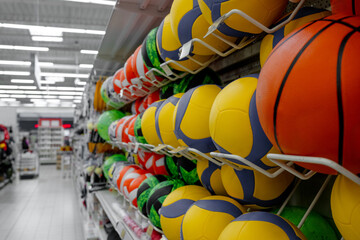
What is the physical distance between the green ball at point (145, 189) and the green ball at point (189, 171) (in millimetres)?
401

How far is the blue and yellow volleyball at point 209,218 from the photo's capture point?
43.3 inches

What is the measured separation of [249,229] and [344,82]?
52 cm

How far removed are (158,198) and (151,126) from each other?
433mm

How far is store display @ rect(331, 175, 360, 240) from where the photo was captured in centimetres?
62

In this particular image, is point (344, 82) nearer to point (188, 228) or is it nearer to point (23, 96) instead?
point (188, 228)

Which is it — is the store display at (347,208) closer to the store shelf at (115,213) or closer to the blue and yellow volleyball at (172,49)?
the blue and yellow volleyball at (172,49)

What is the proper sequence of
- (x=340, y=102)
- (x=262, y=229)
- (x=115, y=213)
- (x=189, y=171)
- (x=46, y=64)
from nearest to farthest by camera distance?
1. (x=340, y=102)
2. (x=262, y=229)
3. (x=189, y=171)
4. (x=115, y=213)
5. (x=46, y=64)

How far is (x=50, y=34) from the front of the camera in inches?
257

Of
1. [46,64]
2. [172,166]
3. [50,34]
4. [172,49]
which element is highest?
[46,64]

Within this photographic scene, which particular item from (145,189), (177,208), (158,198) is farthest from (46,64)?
(177,208)

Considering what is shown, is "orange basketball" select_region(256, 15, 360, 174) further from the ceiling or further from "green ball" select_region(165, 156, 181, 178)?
the ceiling

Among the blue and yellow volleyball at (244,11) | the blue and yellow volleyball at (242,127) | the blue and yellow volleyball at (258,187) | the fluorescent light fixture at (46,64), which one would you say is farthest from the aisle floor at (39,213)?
the fluorescent light fixture at (46,64)

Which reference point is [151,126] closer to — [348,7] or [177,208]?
[177,208]

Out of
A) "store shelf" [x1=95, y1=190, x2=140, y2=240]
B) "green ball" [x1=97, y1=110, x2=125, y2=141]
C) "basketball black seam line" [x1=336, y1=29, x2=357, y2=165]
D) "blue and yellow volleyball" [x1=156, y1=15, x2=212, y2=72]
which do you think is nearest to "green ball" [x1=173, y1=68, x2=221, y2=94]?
"blue and yellow volleyball" [x1=156, y1=15, x2=212, y2=72]
